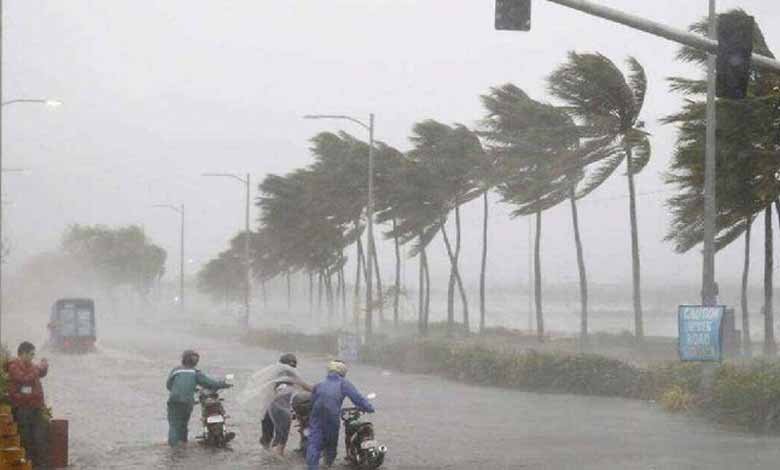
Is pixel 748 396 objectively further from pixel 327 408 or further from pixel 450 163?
pixel 450 163

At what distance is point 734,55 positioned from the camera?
1406 cm

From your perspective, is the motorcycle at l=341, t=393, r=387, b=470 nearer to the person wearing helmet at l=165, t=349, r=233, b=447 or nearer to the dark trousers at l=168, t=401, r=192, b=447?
the person wearing helmet at l=165, t=349, r=233, b=447

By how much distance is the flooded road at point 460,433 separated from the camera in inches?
714

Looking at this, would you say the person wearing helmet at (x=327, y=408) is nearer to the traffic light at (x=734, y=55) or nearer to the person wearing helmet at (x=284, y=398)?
the person wearing helmet at (x=284, y=398)

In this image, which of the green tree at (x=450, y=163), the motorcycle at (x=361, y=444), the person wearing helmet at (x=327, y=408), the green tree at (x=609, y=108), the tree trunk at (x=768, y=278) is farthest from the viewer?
the green tree at (x=450, y=163)

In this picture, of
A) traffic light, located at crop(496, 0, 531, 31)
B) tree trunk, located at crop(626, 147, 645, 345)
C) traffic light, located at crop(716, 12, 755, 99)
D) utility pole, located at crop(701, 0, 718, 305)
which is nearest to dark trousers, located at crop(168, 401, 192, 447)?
traffic light, located at crop(496, 0, 531, 31)

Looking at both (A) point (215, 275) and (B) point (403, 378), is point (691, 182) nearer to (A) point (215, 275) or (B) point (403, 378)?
(B) point (403, 378)

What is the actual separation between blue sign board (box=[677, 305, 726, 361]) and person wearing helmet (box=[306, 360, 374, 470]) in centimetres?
989

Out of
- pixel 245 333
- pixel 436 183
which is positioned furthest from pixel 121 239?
pixel 436 183

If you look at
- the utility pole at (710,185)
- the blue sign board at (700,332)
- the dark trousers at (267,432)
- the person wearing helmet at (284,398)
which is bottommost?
the dark trousers at (267,432)

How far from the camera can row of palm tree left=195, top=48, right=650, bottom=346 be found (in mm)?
37344

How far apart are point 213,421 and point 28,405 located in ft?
10.8

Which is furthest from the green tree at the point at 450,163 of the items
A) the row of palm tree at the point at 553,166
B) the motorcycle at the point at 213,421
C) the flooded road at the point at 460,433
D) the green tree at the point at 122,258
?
the green tree at the point at 122,258

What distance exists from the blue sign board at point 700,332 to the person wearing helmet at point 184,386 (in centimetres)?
946
